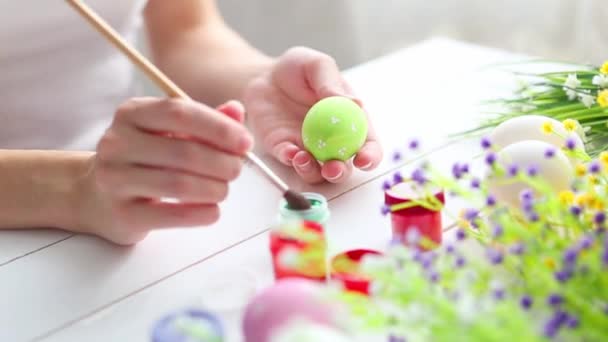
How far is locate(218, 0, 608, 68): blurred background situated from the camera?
5.88ft

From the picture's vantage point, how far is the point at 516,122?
2.87ft

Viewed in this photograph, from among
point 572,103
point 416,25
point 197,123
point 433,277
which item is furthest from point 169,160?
point 416,25

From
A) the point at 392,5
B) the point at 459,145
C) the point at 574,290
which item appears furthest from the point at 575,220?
the point at 392,5

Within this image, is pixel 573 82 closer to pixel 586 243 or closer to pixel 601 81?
pixel 601 81

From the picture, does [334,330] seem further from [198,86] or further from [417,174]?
[198,86]

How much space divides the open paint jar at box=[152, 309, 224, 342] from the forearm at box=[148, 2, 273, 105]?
64 cm

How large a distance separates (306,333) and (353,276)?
0.20m

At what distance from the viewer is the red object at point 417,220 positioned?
0.79 metres

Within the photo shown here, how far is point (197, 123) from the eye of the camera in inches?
29.2

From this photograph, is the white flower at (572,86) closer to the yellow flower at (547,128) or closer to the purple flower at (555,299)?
the yellow flower at (547,128)

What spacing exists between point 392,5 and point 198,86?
2.91 ft

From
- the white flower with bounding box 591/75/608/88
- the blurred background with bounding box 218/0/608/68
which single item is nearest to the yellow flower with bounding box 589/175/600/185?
the white flower with bounding box 591/75/608/88

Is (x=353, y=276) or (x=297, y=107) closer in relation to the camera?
(x=353, y=276)

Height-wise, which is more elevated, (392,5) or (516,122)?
(516,122)
